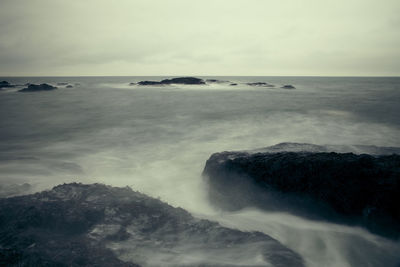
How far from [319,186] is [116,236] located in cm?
339

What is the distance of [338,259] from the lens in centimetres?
348

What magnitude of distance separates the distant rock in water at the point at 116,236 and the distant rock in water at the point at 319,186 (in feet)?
4.56

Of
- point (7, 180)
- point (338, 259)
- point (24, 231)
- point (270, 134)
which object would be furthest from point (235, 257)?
point (270, 134)

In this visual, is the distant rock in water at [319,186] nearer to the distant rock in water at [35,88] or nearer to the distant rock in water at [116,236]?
the distant rock in water at [116,236]

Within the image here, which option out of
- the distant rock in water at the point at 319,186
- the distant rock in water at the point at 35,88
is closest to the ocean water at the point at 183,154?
the distant rock in water at the point at 319,186

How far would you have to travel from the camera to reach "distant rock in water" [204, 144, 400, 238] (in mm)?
4000

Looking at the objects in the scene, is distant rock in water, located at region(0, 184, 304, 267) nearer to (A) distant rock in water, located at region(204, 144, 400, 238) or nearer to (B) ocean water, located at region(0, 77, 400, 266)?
(B) ocean water, located at region(0, 77, 400, 266)

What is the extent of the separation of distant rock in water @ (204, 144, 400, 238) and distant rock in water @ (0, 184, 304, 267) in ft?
4.56

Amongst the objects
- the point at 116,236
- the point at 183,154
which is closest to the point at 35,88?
the point at 183,154

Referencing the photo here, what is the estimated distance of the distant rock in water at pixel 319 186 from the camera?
400 centimetres

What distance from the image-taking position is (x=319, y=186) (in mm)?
4500

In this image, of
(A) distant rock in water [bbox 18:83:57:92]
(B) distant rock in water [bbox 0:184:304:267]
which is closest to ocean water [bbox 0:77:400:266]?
(B) distant rock in water [bbox 0:184:304:267]

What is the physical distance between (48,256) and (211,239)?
1926 mm

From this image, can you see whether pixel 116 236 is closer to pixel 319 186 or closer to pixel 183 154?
pixel 319 186
